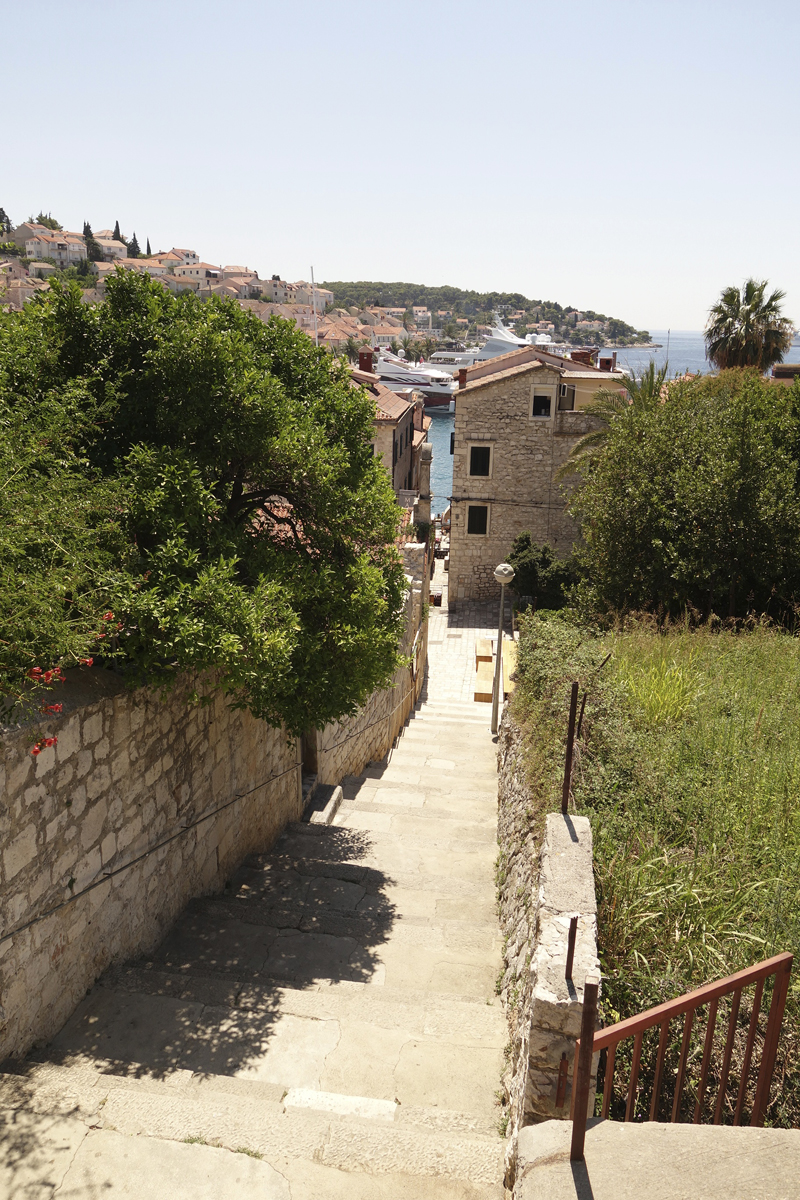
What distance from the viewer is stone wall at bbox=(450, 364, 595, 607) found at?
1171 inches

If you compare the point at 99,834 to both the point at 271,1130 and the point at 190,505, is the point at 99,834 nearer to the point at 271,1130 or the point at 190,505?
the point at 271,1130

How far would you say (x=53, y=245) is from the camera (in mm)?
143875

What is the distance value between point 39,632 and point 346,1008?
3.42 meters

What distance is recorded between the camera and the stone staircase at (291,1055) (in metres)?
3.73

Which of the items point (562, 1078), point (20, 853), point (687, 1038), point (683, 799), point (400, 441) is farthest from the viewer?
point (400, 441)

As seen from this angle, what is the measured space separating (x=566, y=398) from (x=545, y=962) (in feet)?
92.4

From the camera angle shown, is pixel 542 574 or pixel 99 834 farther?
pixel 542 574

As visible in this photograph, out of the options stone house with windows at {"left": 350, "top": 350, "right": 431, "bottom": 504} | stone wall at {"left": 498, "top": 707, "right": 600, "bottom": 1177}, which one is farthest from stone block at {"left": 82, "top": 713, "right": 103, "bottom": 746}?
stone house with windows at {"left": 350, "top": 350, "right": 431, "bottom": 504}

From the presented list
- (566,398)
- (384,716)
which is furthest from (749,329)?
(384,716)

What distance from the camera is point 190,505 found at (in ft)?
20.4

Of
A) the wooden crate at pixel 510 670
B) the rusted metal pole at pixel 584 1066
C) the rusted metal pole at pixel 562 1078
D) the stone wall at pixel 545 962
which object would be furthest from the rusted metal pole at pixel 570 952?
the wooden crate at pixel 510 670

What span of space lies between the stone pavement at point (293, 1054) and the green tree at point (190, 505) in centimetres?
206

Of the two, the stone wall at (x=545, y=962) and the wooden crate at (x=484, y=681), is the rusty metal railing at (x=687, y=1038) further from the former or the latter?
the wooden crate at (x=484, y=681)

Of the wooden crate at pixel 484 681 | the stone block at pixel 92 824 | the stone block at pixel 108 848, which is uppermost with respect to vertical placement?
the stone block at pixel 92 824
